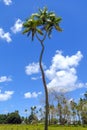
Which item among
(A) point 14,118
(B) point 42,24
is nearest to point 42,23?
(B) point 42,24

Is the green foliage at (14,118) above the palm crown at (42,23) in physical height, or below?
above

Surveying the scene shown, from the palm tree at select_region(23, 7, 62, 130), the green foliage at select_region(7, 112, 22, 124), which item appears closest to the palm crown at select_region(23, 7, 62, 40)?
the palm tree at select_region(23, 7, 62, 130)

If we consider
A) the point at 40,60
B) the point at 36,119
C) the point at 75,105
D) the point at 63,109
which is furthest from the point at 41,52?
the point at 36,119

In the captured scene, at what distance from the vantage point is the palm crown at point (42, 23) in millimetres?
57312

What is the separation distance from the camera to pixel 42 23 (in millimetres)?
57438

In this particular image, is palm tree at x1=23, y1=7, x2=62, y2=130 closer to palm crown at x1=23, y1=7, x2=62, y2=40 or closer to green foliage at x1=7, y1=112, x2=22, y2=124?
palm crown at x1=23, y1=7, x2=62, y2=40

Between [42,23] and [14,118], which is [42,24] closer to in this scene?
[42,23]

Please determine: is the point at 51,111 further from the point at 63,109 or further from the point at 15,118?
the point at 15,118

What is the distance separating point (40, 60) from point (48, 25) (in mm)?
6054

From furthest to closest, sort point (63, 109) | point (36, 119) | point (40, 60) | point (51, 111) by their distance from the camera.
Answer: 1. point (36, 119)
2. point (51, 111)
3. point (63, 109)
4. point (40, 60)

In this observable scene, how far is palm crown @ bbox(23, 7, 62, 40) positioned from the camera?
57.3 m

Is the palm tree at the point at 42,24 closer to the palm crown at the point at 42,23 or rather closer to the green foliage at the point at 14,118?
the palm crown at the point at 42,23

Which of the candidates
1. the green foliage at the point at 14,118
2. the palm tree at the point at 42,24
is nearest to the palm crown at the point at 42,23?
the palm tree at the point at 42,24

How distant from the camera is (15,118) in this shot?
640ft
